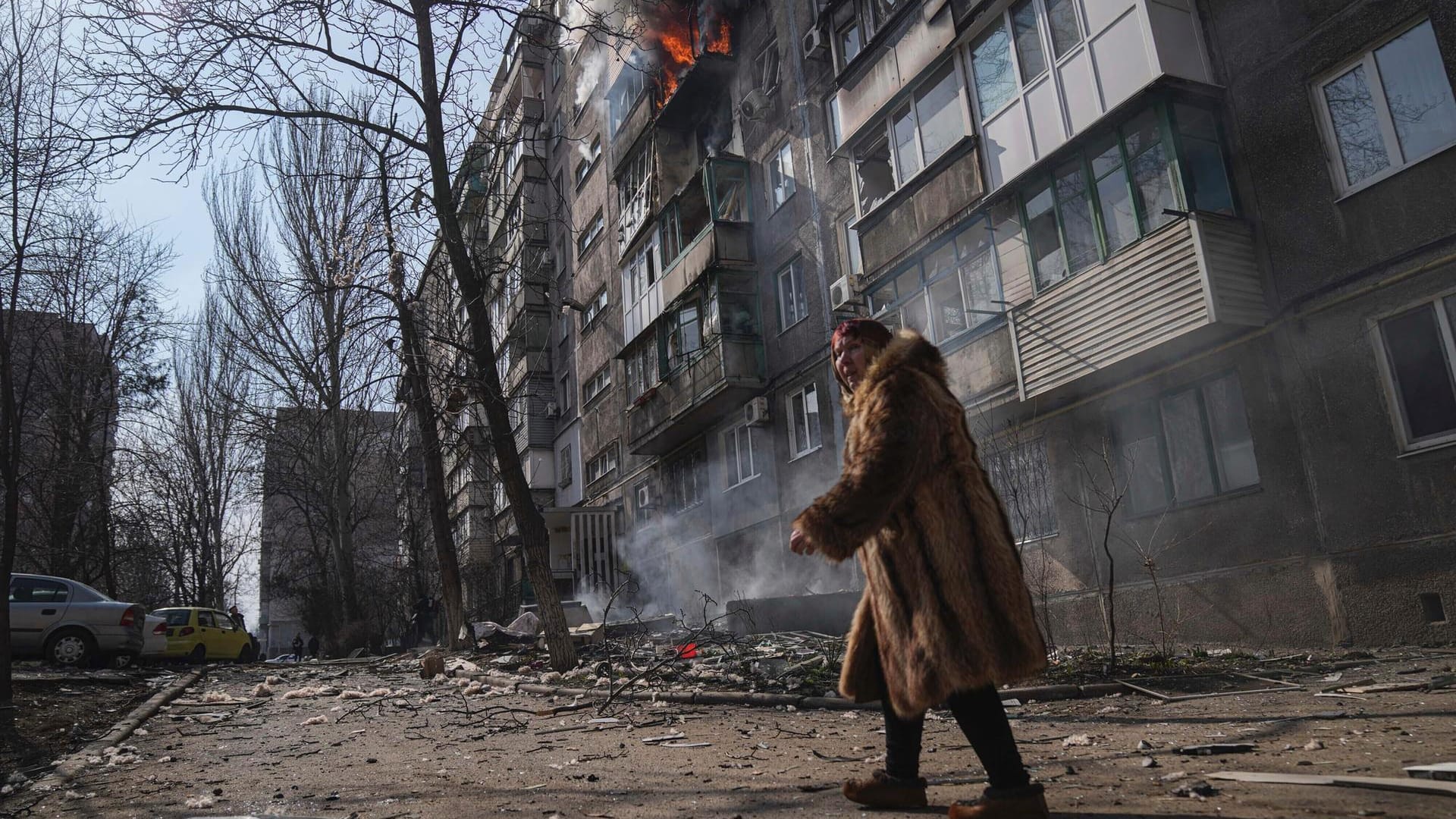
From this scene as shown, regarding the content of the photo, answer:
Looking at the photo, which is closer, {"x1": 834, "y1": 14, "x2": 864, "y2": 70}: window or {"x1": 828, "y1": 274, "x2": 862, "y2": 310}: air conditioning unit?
{"x1": 828, "y1": 274, "x2": 862, "y2": 310}: air conditioning unit

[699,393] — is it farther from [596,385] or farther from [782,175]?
[596,385]

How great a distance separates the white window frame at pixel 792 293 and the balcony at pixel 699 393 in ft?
2.80

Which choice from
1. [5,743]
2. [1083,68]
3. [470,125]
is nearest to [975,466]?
[5,743]

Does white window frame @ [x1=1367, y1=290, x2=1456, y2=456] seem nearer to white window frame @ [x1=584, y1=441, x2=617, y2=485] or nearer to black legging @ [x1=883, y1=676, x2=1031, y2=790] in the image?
black legging @ [x1=883, y1=676, x2=1031, y2=790]

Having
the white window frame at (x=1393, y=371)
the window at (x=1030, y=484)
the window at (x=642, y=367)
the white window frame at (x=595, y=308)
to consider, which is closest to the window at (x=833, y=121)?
the window at (x=642, y=367)

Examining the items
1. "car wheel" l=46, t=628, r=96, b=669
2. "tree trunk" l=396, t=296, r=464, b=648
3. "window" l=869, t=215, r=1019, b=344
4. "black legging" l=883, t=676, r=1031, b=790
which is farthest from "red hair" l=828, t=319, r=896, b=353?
"car wheel" l=46, t=628, r=96, b=669

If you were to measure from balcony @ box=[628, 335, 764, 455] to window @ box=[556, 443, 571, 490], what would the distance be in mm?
9311

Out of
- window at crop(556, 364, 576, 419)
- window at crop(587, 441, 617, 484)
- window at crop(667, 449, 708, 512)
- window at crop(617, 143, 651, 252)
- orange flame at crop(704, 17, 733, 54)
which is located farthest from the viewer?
window at crop(556, 364, 576, 419)

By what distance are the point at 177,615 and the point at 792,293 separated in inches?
600

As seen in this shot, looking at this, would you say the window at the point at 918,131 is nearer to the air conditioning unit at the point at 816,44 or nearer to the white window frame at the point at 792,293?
the white window frame at the point at 792,293

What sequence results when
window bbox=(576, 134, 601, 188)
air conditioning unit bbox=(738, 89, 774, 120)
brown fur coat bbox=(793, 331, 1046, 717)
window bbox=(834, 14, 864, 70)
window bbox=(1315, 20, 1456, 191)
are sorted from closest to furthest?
brown fur coat bbox=(793, 331, 1046, 717) < window bbox=(1315, 20, 1456, 191) < window bbox=(834, 14, 864, 70) < air conditioning unit bbox=(738, 89, 774, 120) < window bbox=(576, 134, 601, 188)

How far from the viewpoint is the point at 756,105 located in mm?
19547

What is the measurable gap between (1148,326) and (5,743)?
10.9 meters

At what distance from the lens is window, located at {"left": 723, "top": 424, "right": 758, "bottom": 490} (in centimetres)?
1931
